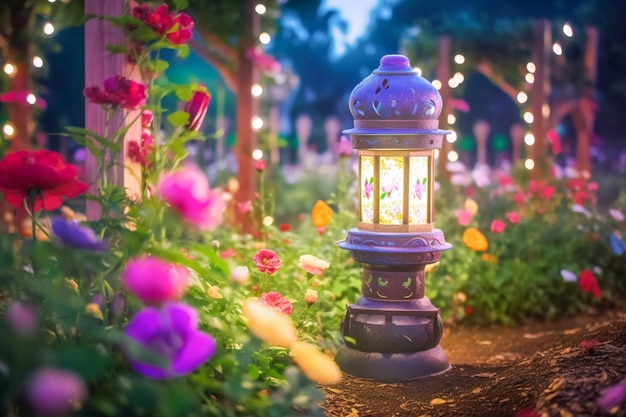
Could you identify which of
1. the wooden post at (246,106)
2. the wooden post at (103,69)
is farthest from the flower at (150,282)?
the wooden post at (246,106)

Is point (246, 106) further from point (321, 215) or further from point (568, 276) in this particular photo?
point (568, 276)

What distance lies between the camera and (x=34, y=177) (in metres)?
3.11

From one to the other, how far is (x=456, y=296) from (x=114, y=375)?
3673 millimetres

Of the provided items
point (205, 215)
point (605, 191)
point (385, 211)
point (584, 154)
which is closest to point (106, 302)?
point (205, 215)

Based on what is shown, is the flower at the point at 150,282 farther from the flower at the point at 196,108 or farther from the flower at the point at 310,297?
the flower at the point at 310,297

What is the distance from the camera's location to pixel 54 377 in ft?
6.78

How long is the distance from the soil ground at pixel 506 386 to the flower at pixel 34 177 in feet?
5.29

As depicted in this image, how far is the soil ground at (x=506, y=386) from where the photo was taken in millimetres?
3170

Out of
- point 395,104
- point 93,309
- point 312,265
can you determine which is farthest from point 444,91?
point 93,309

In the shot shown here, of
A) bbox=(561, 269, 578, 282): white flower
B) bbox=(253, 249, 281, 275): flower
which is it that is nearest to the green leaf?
bbox=(253, 249, 281, 275): flower

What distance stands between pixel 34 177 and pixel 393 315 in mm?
2294

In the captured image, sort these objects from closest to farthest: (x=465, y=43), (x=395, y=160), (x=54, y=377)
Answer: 1. (x=54, y=377)
2. (x=395, y=160)
3. (x=465, y=43)

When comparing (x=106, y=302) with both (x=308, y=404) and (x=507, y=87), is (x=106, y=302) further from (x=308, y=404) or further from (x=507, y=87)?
(x=507, y=87)

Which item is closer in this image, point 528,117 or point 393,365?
point 393,365
